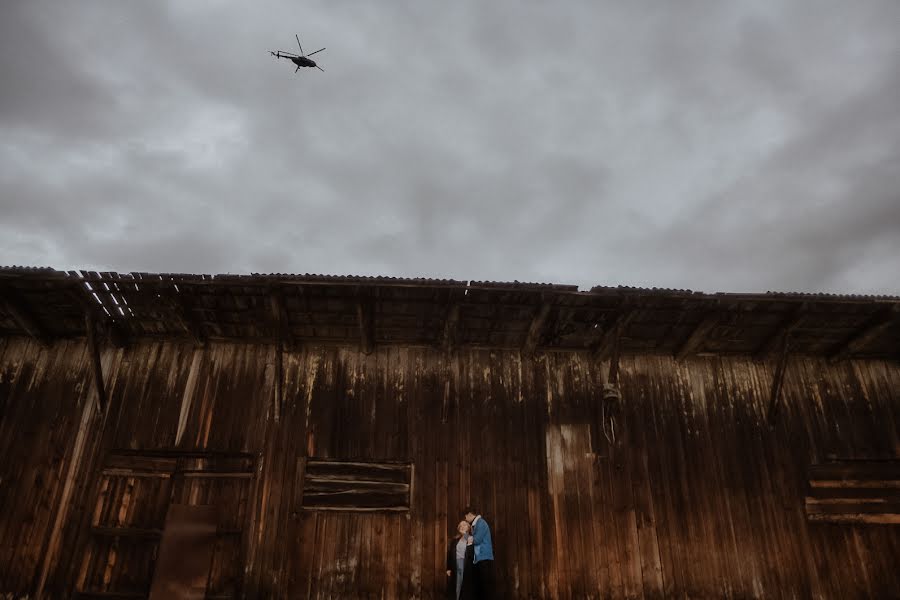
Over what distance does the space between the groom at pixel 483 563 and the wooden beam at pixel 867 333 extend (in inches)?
311

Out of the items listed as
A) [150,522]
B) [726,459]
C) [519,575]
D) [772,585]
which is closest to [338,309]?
[150,522]

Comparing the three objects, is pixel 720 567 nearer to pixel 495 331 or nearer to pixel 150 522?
pixel 495 331

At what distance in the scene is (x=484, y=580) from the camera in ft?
24.0

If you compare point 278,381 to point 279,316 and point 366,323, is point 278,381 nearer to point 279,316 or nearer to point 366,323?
point 279,316

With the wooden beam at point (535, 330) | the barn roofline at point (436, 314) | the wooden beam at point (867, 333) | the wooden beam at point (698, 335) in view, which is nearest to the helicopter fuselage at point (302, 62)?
the barn roofline at point (436, 314)

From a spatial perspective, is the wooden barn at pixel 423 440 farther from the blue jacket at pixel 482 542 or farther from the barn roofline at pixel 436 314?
the blue jacket at pixel 482 542

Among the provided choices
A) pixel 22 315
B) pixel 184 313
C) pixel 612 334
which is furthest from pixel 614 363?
pixel 22 315

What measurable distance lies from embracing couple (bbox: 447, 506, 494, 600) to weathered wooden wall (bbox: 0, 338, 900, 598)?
606 mm

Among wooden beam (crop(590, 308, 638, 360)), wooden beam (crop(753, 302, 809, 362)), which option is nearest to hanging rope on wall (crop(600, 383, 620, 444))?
wooden beam (crop(590, 308, 638, 360))

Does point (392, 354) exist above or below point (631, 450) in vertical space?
above

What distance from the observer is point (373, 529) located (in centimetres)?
838

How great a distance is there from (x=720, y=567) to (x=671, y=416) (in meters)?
2.59

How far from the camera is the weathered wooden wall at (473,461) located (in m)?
8.23

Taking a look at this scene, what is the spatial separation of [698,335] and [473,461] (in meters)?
4.75
